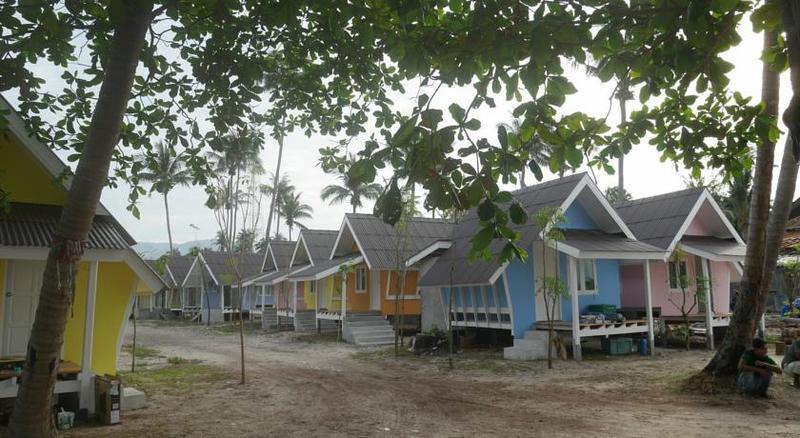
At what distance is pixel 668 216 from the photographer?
67.4 ft

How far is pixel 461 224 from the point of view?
928 inches

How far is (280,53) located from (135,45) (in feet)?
9.56

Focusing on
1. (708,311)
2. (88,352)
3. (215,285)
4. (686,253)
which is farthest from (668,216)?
(215,285)

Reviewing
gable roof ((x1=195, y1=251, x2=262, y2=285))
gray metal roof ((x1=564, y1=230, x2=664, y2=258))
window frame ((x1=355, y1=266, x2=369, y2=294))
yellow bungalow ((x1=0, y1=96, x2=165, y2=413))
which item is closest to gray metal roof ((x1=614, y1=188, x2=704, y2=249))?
gray metal roof ((x1=564, y1=230, x2=664, y2=258))

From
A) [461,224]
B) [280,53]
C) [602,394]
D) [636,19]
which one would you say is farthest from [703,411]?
[461,224]

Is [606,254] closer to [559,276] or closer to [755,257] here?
[559,276]

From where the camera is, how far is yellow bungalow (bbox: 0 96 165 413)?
9203mm

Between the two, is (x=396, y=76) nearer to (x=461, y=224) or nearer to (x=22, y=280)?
(x=22, y=280)

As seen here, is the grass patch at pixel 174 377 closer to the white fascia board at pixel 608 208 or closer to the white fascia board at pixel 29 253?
the white fascia board at pixel 29 253

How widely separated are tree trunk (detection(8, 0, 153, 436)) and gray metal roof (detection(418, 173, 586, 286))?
11.2 m

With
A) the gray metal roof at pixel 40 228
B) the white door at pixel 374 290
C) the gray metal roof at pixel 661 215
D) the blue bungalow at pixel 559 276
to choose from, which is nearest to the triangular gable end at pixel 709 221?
the gray metal roof at pixel 661 215

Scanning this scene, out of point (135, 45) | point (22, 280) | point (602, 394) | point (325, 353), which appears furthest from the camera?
point (325, 353)

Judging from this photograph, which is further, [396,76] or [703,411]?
[703,411]

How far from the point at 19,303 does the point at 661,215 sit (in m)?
19.9
